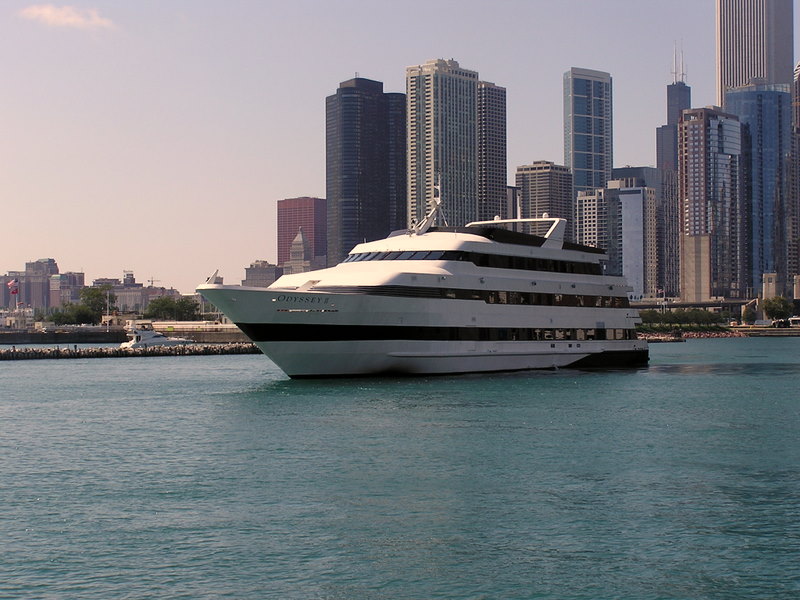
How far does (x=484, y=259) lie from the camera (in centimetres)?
5516

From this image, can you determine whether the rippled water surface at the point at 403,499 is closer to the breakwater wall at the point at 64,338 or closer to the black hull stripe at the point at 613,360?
the black hull stripe at the point at 613,360

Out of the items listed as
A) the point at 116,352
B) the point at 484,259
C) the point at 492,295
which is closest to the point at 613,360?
the point at 492,295

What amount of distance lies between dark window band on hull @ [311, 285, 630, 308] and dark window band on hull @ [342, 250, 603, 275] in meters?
1.49

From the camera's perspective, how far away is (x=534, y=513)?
22.7 metres

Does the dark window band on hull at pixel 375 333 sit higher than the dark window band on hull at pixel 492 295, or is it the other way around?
the dark window band on hull at pixel 492 295

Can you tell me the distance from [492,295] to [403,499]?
31980mm

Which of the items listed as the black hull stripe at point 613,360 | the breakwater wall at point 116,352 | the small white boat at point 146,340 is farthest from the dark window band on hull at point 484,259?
the small white boat at point 146,340

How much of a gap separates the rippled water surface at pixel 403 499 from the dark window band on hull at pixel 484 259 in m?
11.0

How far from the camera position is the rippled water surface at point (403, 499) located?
18.4m

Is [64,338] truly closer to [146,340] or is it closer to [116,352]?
[146,340]

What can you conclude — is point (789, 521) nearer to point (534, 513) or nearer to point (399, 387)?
point (534, 513)

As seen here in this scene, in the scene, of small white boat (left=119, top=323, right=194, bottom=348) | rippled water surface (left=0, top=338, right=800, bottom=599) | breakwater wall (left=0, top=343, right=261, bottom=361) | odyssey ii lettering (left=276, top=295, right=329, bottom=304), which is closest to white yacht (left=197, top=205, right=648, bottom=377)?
odyssey ii lettering (left=276, top=295, right=329, bottom=304)

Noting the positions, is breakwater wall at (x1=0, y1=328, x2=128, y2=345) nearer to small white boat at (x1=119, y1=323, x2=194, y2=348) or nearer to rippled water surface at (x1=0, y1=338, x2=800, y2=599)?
small white boat at (x1=119, y1=323, x2=194, y2=348)

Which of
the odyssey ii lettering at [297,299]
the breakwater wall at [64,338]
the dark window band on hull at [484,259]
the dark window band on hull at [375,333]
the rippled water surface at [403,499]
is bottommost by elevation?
the rippled water surface at [403,499]
